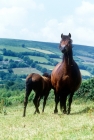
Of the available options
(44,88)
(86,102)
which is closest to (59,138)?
(44,88)

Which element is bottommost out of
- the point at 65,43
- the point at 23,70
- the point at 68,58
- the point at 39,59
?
the point at 23,70

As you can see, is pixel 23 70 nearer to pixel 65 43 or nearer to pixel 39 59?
pixel 39 59

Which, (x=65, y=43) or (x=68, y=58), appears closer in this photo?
(x=65, y=43)

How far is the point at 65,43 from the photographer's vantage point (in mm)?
16797

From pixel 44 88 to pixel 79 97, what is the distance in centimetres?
899

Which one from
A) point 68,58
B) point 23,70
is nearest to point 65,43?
point 68,58

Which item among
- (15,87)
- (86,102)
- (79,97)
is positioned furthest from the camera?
(15,87)

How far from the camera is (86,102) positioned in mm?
26672

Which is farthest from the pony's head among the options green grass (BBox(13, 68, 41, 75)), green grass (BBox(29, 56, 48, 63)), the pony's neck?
green grass (BBox(29, 56, 48, 63))

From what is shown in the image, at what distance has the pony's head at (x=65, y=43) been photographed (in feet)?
55.1

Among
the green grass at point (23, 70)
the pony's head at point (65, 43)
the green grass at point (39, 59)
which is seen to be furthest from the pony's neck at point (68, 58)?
the green grass at point (39, 59)

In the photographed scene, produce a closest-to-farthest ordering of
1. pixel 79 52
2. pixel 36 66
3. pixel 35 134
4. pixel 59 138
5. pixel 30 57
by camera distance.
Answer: pixel 59 138, pixel 35 134, pixel 36 66, pixel 30 57, pixel 79 52

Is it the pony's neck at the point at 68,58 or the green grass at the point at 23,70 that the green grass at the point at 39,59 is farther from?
the pony's neck at the point at 68,58

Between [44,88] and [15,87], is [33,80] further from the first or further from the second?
[15,87]
